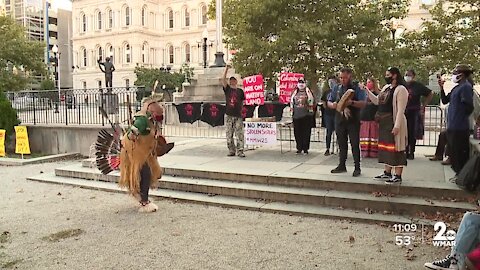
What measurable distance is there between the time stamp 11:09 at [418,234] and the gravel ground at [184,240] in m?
0.12

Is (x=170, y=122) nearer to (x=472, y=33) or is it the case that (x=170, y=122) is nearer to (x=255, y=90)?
(x=255, y=90)

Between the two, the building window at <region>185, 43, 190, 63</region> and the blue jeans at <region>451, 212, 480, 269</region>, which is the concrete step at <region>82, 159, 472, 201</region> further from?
the building window at <region>185, 43, 190, 63</region>

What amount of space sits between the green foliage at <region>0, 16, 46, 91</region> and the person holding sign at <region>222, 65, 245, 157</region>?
94.4ft

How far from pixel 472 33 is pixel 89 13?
231 ft

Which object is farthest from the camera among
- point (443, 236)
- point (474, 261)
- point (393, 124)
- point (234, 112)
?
point (234, 112)

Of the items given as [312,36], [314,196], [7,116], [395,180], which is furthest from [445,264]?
[312,36]

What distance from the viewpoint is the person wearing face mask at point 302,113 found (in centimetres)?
1044

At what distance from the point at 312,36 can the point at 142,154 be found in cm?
1471

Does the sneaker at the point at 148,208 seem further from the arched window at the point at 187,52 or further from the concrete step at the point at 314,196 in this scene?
the arched window at the point at 187,52

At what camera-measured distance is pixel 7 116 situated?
50.0ft

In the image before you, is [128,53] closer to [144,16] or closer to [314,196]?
[144,16]

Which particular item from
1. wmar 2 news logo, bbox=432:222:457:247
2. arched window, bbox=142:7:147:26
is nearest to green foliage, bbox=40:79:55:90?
arched window, bbox=142:7:147:26

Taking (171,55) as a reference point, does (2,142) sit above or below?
below

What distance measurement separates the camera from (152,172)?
7539 millimetres
